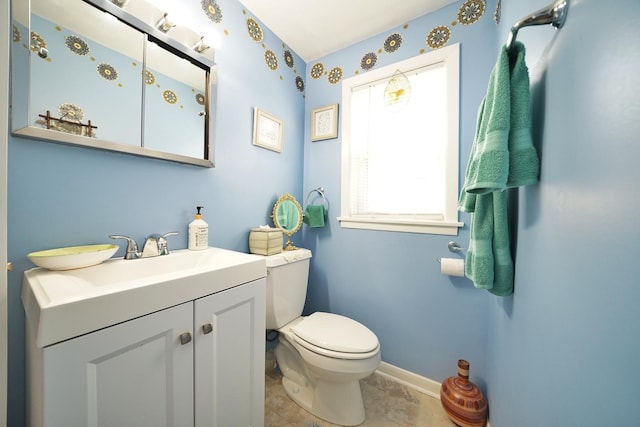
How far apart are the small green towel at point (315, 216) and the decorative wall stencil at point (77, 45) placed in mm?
1313

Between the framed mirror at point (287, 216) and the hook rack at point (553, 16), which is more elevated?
the hook rack at point (553, 16)

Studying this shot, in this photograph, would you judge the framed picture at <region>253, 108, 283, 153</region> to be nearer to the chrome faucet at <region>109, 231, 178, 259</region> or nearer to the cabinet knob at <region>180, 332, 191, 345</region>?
the chrome faucet at <region>109, 231, 178, 259</region>

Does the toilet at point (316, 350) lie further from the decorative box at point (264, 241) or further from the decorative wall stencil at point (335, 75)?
the decorative wall stencil at point (335, 75)

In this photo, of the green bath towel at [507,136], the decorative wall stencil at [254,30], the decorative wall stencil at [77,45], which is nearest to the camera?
the green bath towel at [507,136]

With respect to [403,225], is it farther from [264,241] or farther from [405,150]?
[264,241]

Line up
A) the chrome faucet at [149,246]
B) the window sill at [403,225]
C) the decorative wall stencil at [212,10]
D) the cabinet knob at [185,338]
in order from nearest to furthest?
the cabinet knob at [185,338], the chrome faucet at [149,246], the decorative wall stencil at [212,10], the window sill at [403,225]

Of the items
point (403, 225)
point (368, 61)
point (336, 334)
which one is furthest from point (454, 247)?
point (368, 61)

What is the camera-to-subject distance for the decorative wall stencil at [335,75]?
168 centimetres

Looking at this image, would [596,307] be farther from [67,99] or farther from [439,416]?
[67,99]

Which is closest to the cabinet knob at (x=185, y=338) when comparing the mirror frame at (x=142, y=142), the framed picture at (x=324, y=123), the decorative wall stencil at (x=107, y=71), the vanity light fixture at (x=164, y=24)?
the mirror frame at (x=142, y=142)

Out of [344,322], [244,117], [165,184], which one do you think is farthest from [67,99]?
[344,322]

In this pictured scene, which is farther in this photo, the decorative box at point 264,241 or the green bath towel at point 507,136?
the decorative box at point 264,241

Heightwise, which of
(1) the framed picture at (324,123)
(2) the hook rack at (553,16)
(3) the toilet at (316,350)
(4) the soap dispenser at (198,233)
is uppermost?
(1) the framed picture at (324,123)

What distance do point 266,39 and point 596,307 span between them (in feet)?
6.39
